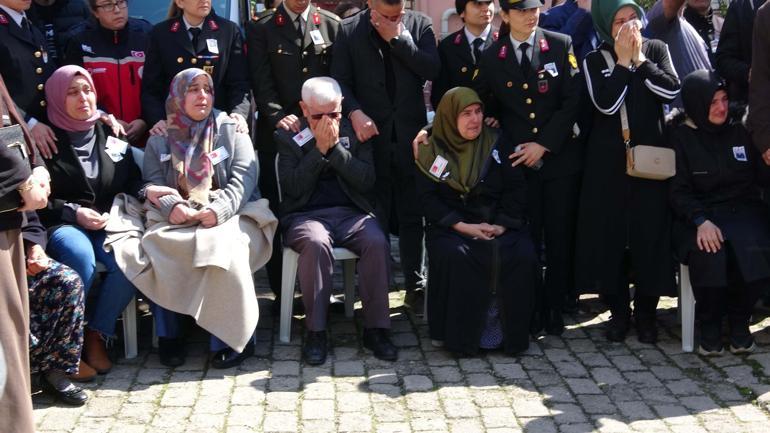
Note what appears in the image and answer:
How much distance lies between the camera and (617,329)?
5602mm

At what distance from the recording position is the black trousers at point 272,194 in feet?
19.9

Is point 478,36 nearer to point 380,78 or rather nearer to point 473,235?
point 380,78

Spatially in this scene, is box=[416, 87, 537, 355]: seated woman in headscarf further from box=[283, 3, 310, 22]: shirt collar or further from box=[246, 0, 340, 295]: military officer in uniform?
box=[283, 3, 310, 22]: shirt collar

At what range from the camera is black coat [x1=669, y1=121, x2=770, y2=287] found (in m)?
5.24

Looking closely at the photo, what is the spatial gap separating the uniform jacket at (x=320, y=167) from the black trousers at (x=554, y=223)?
0.91 m

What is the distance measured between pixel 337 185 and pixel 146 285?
3.94 ft

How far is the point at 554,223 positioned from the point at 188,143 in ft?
6.66

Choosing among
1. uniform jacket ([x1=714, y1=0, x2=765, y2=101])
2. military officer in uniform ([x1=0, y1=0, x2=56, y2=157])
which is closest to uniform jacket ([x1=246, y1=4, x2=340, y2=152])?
military officer in uniform ([x1=0, y1=0, x2=56, y2=157])

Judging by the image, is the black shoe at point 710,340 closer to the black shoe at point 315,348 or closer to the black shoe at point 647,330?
the black shoe at point 647,330

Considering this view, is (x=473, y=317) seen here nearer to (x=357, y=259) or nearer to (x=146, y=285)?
(x=357, y=259)

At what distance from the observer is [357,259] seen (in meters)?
5.60

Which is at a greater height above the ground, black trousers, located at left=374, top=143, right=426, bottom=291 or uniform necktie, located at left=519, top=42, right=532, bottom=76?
uniform necktie, located at left=519, top=42, right=532, bottom=76

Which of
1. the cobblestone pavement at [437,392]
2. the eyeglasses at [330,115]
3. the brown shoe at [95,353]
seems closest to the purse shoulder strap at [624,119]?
the cobblestone pavement at [437,392]

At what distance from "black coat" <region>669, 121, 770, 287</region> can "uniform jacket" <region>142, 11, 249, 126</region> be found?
8.02ft
